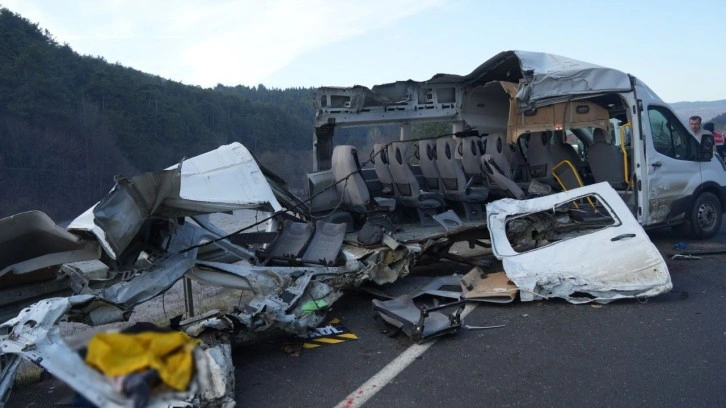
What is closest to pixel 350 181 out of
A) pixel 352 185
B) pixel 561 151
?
pixel 352 185

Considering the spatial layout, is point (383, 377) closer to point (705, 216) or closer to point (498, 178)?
point (498, 178)

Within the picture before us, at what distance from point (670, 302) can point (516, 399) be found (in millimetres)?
2918

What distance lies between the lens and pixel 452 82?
30.2 ft

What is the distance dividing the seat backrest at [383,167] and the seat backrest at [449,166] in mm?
766

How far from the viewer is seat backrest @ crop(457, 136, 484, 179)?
29.4ft

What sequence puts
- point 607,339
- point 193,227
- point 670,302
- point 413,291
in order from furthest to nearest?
point 413,291 → point 670,302 → point 193,227 → point 607,339

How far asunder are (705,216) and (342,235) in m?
5.98

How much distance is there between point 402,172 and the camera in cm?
838

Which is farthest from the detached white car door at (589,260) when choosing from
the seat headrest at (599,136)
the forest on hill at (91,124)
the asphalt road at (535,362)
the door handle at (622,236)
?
the forest on hill at (91,124)

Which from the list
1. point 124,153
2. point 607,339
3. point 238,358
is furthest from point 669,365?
point 124,153

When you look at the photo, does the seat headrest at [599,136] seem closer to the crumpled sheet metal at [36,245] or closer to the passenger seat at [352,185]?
the passenger seat at [352,185]

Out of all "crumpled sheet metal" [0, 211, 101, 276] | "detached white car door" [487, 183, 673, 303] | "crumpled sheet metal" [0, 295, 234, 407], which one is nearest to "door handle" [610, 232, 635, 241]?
"detached white car door" [487, 183, 673, 303]

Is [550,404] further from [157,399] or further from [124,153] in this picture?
[124,153]

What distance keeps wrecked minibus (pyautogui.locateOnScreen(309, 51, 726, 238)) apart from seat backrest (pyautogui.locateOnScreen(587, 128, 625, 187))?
0.05 ft
